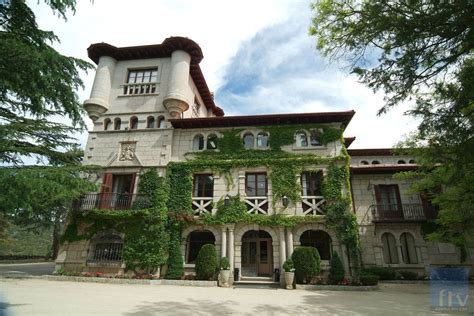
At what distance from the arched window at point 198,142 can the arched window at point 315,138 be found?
6904 mm

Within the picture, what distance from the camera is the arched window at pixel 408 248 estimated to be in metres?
16.7

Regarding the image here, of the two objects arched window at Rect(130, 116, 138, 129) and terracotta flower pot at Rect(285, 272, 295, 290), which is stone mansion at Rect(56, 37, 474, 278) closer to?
arched window at Rect(130, 116, 138, 129)

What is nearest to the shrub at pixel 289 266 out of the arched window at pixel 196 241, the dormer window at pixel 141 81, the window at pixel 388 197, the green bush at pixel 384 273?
the arched window at pixel 196 241

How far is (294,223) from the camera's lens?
587 inches

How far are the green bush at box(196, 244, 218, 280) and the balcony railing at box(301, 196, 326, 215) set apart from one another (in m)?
5.61

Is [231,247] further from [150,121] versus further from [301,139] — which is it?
[150,121]

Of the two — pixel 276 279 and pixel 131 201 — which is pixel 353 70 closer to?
pixel 276 279

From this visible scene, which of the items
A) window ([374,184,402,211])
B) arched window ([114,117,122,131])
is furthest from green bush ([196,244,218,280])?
window ([374,184,402,211])

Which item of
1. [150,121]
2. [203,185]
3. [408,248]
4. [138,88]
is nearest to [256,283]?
[203,185]

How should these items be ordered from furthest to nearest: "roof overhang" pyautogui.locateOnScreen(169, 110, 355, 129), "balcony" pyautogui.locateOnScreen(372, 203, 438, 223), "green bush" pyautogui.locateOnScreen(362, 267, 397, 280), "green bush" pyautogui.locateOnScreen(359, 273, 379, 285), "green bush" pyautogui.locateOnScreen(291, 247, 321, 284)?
"balcony" pyautogui.locateOnScreen(372, 203, 438, 223) → "roof overhang" pyautogui.locateOnScreen(169, 110, 355, 129) → "green bush" pyautogui.locateOnScreen(362, 267, 397, 280) → "green bush" pyautogui.locateOnScreen(291, 247, 321, 284) → "green bush" pyautogui.locateOnScreen(359, 273, 379, 285)

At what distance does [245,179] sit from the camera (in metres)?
16.5

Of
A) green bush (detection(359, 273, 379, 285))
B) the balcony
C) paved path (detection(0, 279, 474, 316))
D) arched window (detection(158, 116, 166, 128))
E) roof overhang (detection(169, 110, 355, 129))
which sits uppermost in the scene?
arched window (detection(158, 116, 166, 128))

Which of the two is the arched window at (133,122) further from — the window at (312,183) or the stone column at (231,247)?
the window at (312,183)

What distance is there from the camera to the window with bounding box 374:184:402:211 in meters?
17.6
